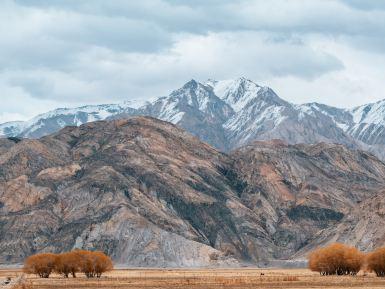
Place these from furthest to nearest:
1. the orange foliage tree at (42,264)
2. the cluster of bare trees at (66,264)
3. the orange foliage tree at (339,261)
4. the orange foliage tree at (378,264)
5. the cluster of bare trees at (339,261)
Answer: the orange foliage tree at (339,261) < the cluster of bare trees at (339,261) < the orange foliage tree at (42,264) < the cluster of bare trees at (66,264) < the orange foliage tree at (378,264)

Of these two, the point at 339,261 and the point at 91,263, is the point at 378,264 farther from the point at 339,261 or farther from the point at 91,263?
the point at 91,263

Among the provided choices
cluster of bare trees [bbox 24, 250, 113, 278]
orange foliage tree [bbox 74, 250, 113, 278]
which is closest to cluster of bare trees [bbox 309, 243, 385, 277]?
orange foliage tree [bbox 74, 250, 113, 278]

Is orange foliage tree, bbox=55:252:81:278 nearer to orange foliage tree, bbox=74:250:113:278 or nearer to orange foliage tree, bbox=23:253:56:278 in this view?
orange foliage tree, bbox=74:250:113:278

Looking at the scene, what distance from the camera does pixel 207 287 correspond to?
344 ft

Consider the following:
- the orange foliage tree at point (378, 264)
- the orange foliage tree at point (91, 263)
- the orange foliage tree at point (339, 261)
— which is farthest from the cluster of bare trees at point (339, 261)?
the orange foliage tree at point (91, 263)

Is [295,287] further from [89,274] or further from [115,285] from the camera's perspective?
[89,274]

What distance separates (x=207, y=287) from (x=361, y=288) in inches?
789

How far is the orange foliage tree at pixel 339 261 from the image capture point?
14162cm

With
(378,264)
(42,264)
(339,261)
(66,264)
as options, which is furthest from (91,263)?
(378,264)

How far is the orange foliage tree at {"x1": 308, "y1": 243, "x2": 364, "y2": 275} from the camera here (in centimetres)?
14162

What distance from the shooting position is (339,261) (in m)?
142

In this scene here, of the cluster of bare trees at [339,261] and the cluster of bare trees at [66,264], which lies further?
the cluster of bare trees at [339,261]

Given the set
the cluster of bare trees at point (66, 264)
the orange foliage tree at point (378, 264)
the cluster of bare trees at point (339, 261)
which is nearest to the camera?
the orange foliage tree at point (378, 264)

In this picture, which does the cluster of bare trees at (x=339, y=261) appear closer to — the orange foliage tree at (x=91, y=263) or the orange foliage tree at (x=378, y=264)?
the orange foliage tree at (x=378, y=264)
